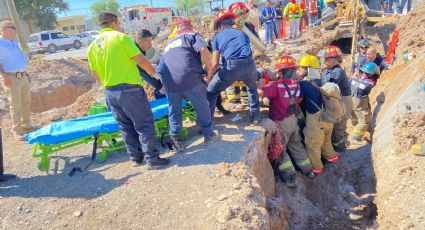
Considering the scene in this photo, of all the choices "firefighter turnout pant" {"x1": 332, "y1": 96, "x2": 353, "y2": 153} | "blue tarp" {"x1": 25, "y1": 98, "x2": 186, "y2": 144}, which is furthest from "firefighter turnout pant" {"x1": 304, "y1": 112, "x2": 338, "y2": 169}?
"blue tarp" {"x1": 25, "y1": 98, "x2": 186, "y2": 144}

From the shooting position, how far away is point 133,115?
3930 mm

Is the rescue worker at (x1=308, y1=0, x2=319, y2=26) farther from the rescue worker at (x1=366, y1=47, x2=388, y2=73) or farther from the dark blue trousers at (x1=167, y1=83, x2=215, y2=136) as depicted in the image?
the dark blue trousers at (x1=167, y1=83, x2=215, y2=136)

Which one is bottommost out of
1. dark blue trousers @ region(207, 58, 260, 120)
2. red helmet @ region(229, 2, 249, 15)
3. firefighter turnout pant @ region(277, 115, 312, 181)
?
firefighter turnout pant @ region(277, 115, 312, 181)

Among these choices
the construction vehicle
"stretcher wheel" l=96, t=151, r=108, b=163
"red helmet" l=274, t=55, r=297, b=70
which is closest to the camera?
"stretcher wheel" l=96, t=151, r=108, b=163

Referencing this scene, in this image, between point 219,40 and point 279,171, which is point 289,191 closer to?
point 279,171

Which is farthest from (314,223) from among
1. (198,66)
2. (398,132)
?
(198,66)

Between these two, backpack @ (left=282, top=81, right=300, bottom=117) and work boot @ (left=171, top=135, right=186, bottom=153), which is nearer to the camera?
work boot @ (left=171, top=135, right=186, bottom=153)

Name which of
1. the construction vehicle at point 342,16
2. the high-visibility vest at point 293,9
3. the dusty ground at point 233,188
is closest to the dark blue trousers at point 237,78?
the dusty ground at point 233,188

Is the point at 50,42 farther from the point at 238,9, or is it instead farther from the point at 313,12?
the point at 238,9

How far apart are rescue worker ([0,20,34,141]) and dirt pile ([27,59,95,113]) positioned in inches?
233

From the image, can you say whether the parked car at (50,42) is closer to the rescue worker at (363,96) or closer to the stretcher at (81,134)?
the stretcher at (81,134)

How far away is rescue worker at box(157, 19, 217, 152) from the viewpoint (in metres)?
4.21

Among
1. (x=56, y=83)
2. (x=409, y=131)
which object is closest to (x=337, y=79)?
(x=409, y=131)

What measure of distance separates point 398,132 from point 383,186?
829 millimetres
